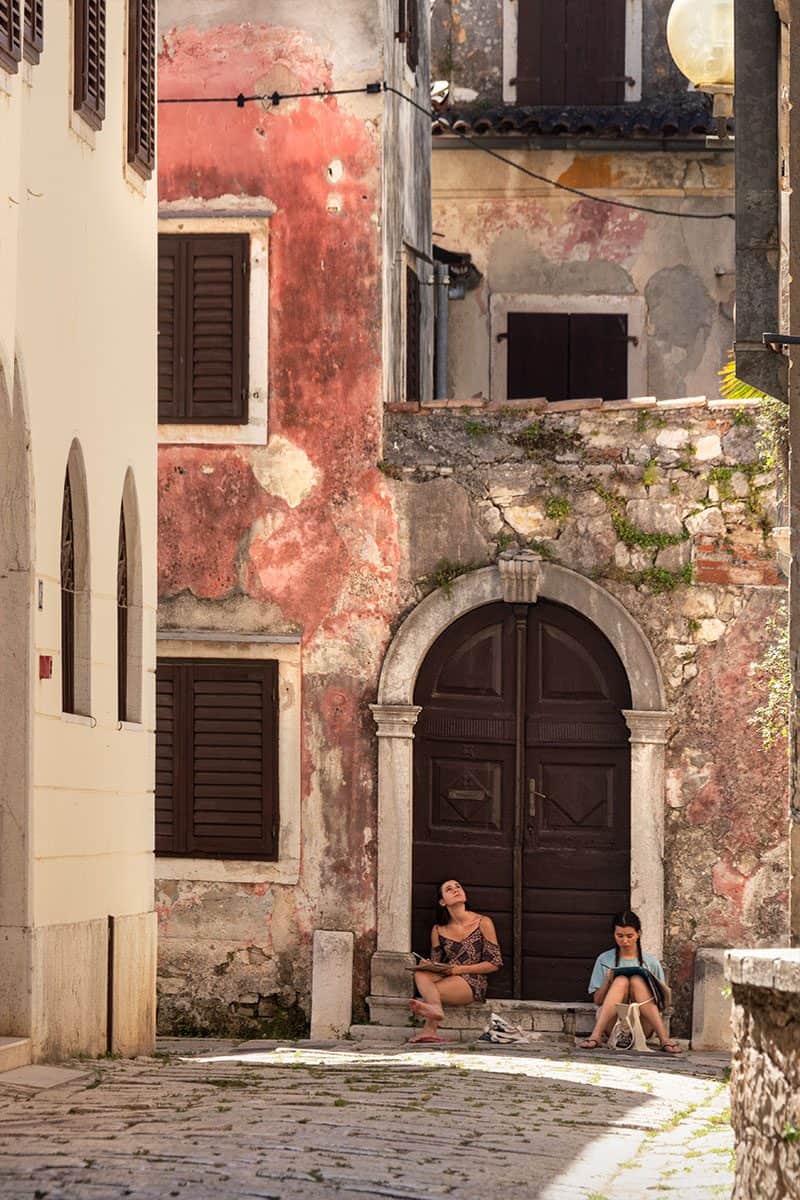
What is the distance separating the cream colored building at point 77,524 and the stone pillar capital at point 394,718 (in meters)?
3.05

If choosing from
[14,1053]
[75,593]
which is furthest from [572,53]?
[14,1053]

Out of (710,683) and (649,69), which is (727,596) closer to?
(710,683)

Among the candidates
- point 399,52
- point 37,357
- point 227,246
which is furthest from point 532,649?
point 37,357

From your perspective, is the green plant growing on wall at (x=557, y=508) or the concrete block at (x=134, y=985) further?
the green plant growing on wall at (x=557, y=508)

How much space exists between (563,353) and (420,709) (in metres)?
4.23

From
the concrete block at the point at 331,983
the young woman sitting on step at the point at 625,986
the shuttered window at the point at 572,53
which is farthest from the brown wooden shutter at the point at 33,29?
the shuttered window at the point at 572,53

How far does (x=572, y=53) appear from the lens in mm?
18672

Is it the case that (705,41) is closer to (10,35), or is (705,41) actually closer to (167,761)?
(167,761)

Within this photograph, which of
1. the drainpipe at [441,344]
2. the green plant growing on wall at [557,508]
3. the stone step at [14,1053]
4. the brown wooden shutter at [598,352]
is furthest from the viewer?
the brown wooden shutter at [598,352]

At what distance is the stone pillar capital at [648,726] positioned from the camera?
1470 cm

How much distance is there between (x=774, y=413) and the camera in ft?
45.8

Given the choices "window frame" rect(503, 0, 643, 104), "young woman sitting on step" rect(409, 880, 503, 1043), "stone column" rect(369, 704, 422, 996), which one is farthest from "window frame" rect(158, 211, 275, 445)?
"window frame" rect(503, 0, 643, 104)

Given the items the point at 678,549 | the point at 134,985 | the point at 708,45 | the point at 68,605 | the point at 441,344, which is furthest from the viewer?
Answer: the point at 441,344

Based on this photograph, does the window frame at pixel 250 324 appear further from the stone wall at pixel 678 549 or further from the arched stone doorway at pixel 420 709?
the arched stone doorway at pixel 420 709
